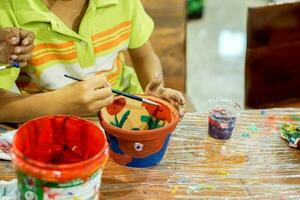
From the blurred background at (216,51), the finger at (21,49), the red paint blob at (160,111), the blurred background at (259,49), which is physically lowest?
the blurred background at (216,51)

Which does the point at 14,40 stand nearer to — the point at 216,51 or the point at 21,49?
the point at 21,49

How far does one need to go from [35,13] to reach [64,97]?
0.23 meters

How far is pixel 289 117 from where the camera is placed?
1.36m

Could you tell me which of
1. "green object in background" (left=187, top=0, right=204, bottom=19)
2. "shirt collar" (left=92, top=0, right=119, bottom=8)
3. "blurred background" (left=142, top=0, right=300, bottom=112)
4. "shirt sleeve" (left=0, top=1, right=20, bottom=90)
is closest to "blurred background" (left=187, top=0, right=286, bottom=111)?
"green object in background" (left=187, top=0, right=204, bottom=19)

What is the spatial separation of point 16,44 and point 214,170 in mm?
507

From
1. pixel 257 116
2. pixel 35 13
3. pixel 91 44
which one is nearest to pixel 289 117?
pixel 257 116

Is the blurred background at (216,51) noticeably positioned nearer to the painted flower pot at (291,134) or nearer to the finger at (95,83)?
the painted flower pot at (291,134)

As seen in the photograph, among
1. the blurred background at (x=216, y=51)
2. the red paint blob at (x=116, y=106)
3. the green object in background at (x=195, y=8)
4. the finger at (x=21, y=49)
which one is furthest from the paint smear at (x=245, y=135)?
the green object in background at (x=195, y=8)

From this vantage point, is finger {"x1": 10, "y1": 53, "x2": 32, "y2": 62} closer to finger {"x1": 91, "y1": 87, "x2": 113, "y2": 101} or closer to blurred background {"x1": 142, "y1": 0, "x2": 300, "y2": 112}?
finger {"x1": 91, "y1": 87, "x2": 113, "y2": 101}

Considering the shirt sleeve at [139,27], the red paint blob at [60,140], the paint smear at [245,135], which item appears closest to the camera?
the red paint blob at [60,140]

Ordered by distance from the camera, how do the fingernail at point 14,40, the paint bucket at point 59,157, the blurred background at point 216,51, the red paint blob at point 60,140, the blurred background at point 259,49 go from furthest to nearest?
the blurred background at point 216,51, the blurred background at point 259,49, the fingernail at point 14,40, the red paint blob at point 60,140, the paint bucket at point 59,157

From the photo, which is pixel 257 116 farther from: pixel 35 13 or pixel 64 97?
pixel 35 13

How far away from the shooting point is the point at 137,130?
116 centimetres

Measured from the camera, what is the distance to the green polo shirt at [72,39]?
1.31m
